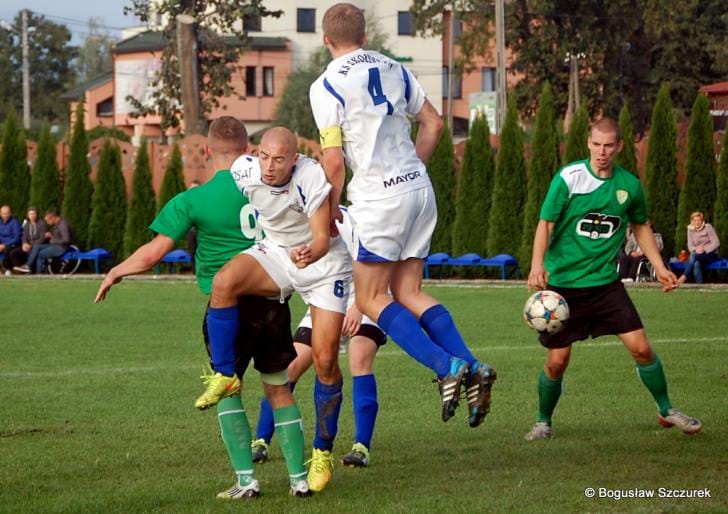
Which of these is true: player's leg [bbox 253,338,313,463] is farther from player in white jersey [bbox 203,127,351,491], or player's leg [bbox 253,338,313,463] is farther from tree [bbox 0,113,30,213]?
tree [bbox 0,113,30,213]

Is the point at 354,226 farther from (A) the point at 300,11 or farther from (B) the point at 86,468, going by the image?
(A) the point at 300,11

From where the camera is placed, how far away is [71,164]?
30.2 meters

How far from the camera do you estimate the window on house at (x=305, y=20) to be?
8306 centimetres

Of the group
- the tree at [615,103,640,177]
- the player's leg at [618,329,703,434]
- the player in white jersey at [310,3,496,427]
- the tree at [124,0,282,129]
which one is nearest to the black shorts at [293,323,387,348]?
the player in white jersey at [310,3,496,427]

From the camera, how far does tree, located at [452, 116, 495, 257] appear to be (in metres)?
27.6

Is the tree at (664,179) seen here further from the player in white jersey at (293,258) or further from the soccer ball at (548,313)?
the player in white jersey at (293,258)

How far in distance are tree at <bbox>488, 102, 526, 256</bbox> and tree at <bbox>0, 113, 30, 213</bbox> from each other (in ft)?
35.7

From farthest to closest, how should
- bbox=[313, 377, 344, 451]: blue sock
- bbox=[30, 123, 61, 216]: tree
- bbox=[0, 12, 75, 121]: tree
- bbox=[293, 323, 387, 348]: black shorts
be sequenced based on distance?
bbox=[0, 12, 75, 121]: tree
bbox=[30, 123, 61, 216]: tree
bbox=[293, 323, 387, 348]: black shorts
bbox=[313, 377, 344, 451]: blue sock

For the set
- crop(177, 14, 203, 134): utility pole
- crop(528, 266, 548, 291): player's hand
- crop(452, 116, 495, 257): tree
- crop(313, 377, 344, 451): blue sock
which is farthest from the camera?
crop(177, 14, 203, 134): utility pole

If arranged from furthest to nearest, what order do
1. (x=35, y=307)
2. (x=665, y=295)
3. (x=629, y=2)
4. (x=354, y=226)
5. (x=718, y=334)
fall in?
1. (x=629, y=2)
2. (x=665, y=295)
3. (x=35, y=307)
4. (x=718, y=334)
5. (x=354, y=226)

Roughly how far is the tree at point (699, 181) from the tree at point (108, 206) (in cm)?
1229

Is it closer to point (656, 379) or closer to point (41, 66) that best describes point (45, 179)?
point (656, 379)

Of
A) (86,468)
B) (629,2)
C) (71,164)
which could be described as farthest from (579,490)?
(629,2)

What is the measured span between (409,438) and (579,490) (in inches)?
83.0
